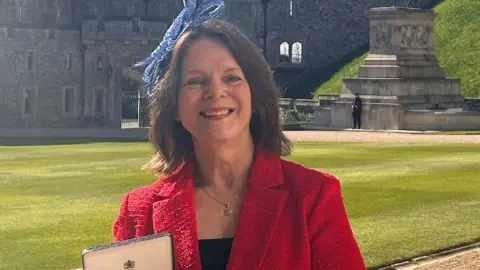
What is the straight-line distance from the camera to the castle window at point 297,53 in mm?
58812

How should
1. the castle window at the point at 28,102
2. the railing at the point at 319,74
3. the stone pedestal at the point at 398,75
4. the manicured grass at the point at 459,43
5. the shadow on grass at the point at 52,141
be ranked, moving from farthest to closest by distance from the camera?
the railing at the point at 319,74 < the castle window at the point at 28,102 < the manicured grass at the point at 459,43 < the stone pedestal at the point at 398,75 < the shadow on grass at the point at 52,141

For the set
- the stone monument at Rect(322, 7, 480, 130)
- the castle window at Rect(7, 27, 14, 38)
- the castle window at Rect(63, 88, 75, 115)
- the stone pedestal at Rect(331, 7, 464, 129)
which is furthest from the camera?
the castle window at Rect(63, 88, 75, 115)

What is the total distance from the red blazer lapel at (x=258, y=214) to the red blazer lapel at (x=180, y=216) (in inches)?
6.1

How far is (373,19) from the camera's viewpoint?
1431 inches

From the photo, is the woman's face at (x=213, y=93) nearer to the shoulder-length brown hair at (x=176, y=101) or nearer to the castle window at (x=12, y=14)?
the shoulder-length brown hair at (x=176, y=101)

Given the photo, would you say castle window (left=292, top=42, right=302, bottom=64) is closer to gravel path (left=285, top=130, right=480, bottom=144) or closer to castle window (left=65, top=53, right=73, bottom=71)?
castle window (left=65, top=53, right=73, bottom=71)

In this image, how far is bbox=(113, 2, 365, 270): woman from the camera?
3.82m

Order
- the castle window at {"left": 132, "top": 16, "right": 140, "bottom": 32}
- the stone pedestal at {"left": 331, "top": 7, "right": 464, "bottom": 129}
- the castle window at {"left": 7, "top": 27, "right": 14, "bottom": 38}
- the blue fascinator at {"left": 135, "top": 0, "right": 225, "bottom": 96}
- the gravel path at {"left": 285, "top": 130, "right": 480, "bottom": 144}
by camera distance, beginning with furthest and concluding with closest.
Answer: the castle window at {"left": 132, "top": 16, "right": 140, "bottom": 32} → the castle window at {"left": 7, "top": 27, "right": 14, "bottom": 38} → the stone pedestal at {"left": 331, "top": 7, "right": 464, "bottom": 129} → the gravel path at {"left": 285, "top": 130, "right": 480, "bottom": 144} → the blue fascinator at {"left": 135, "top": 0, "right": 225, "bottom": 96}

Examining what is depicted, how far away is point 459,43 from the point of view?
43.6 m

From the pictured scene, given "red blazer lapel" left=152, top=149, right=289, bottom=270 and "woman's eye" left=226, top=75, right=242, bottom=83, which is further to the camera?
"woman's eye" left=226, top=75, right=242, bottom=83

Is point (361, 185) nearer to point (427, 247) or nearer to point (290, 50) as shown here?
point (427, 247)

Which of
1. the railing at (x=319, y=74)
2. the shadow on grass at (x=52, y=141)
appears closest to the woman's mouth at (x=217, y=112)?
the shadow on grass at (x=52, y=141)

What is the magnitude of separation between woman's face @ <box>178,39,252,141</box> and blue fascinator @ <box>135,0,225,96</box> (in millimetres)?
A: 115

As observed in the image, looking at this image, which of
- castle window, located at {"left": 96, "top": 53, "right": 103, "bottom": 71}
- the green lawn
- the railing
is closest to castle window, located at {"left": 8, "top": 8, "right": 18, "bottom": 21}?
castle window, located at {"left": 96, "top": 53, "right": 103, "bottom": 71}
